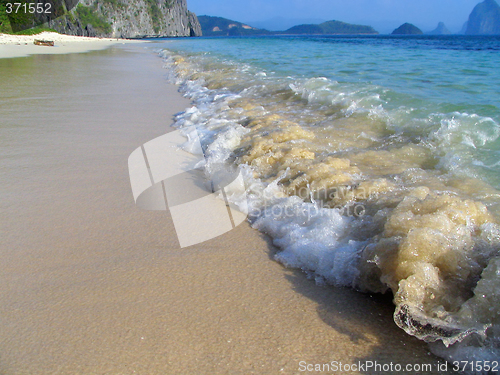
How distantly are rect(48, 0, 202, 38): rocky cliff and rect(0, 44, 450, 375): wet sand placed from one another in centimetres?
6724

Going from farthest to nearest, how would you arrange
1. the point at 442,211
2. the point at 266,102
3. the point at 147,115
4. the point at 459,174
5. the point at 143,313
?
the point at 266,102, the point at 147,115, the point at 459,174, the point at 442,211, the point at 143,313

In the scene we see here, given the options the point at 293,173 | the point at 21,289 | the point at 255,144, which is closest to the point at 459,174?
the point at 293,173

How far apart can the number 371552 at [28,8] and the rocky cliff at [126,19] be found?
7.76 feet

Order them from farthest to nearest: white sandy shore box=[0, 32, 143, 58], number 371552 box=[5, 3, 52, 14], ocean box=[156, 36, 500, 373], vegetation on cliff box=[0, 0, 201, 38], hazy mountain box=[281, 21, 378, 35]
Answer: hazy mountain box=[281, 21, 378, 35] < vegetation on cliff box=[0, 0, 201, 38] < number 371552 box=[5, 3, 52, 14] < white sandy shore box=[0, 32, 143, 58] < ocean box=[156, 36, 500, 373]

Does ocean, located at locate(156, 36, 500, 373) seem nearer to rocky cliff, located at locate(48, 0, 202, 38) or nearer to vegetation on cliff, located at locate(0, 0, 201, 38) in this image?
vegetation on cliff, located at locate(0, 0, 201, 38)

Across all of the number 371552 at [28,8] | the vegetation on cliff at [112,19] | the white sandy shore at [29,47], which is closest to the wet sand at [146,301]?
the white sandy shore at [29,47]

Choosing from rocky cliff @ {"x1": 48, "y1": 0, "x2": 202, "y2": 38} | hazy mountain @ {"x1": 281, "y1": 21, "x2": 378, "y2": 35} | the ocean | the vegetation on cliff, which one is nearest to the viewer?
the ocean

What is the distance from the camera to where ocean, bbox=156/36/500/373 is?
162cm

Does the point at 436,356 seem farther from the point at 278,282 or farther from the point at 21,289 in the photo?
the point at 21,289

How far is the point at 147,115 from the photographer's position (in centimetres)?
564

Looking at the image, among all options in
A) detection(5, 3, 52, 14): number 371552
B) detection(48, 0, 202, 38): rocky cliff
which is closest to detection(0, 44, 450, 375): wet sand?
detection(5, 3, 52, 14): number 371552

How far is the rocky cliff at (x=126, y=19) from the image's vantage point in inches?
2608

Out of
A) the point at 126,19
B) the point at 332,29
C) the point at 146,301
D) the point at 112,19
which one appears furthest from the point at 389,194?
the point at 332,29

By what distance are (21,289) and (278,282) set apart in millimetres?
1340
